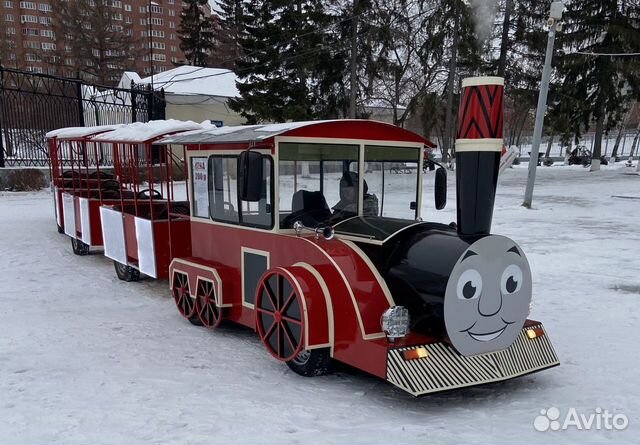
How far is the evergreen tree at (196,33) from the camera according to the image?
47.4 metres

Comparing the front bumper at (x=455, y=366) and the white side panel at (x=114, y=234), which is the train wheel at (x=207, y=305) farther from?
the white side panel at (x=114, y=234)

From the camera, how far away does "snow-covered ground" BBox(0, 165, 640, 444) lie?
3.47 metres

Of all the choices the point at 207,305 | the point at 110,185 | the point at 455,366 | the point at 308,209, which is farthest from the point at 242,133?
the point at 110,185

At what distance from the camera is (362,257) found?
4.07 m

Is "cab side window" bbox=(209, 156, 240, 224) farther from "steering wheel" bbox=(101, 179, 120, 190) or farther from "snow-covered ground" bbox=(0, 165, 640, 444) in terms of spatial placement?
"steering wheel" bbox=(101, 179, 120, 190)

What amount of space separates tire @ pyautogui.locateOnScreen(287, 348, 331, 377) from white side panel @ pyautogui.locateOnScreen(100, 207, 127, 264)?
4.29 meters

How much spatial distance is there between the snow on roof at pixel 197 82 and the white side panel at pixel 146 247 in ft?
77.2

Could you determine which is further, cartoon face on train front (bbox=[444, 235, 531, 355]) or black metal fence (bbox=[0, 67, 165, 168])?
black metal fence (bbox=[0, 67, 165, 168])

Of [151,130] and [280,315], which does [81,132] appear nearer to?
[151,130]

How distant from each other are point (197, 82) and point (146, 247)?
88.7 feet


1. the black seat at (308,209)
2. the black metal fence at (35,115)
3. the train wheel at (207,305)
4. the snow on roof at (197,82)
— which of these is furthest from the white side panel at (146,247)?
the snow on roof at (197,82)

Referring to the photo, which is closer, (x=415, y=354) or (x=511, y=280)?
(x=415, y=354)

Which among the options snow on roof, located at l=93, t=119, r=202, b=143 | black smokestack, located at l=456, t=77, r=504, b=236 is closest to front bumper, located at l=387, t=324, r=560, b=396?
black smokestack, located at l=456, t=77, r=504, b=236

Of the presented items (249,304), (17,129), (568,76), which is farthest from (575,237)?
(568,76)
